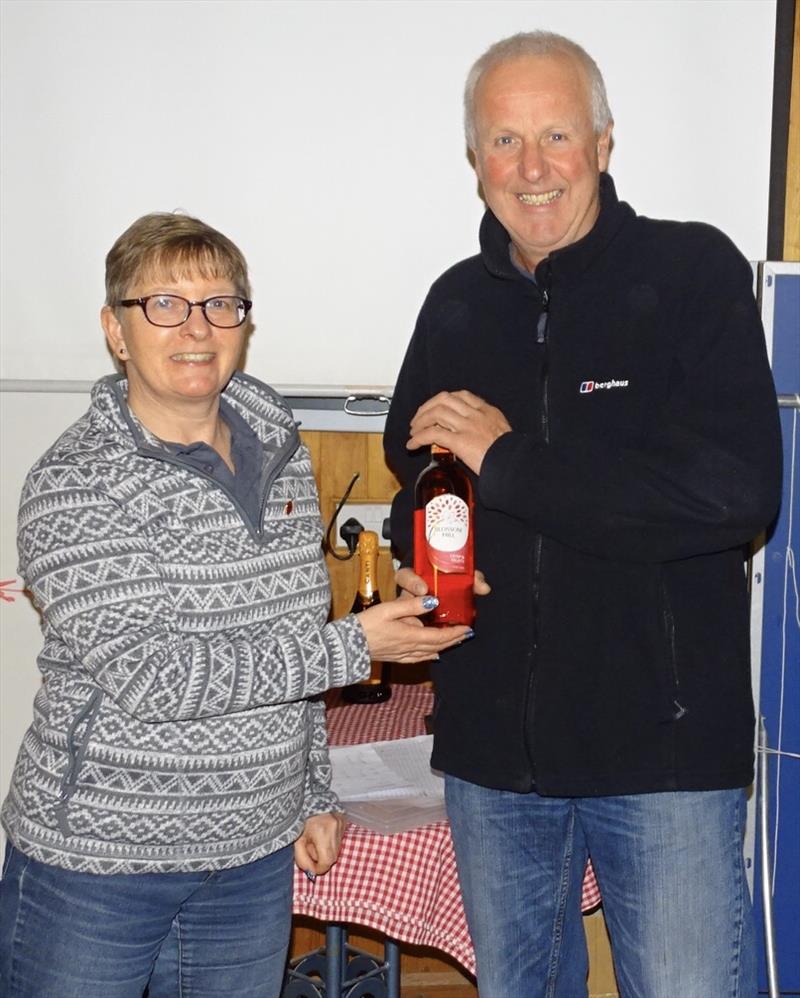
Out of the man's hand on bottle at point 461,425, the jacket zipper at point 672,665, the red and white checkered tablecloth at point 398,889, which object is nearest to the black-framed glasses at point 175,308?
the man's hand on bottle at point 461,425

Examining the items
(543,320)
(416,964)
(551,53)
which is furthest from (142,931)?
(416,964)

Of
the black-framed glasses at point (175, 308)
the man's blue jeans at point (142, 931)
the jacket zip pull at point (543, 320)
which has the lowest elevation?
the man's blue jeans at point (142, 931)

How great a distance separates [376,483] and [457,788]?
45.0 inches

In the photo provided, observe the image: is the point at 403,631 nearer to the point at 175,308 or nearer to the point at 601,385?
the point at 601,385

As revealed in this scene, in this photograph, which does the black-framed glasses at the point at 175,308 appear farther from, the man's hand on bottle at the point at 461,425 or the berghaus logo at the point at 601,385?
the berghaus logo at the point at 601,385

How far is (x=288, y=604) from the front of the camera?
163 centimetres

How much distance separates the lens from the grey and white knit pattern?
4.90 ft

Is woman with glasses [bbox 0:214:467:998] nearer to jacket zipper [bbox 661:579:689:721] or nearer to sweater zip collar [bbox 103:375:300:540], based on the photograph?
sweater zip collar [bbox 103:375:300:540]

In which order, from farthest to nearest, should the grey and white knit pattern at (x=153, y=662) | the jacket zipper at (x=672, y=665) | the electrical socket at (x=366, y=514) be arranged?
the electrical socket at (x=366, y=514), the jacket zipper at (x=672, y=665), the grey and white knit pattern at (x=153, y=662)

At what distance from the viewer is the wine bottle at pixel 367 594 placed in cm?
268

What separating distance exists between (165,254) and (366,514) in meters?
1.27

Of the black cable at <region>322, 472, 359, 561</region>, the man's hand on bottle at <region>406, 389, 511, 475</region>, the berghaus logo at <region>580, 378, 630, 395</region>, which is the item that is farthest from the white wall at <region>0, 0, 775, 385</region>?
the berghaus logo at <region>580, 378, 630, 395</region>

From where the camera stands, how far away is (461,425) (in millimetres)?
1711

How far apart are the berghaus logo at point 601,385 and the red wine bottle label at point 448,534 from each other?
0.24 meters
